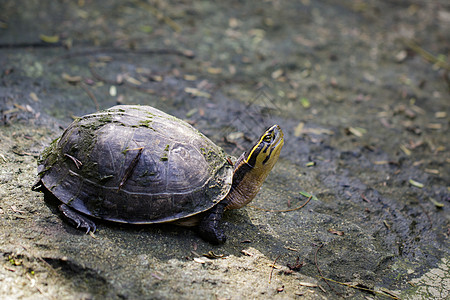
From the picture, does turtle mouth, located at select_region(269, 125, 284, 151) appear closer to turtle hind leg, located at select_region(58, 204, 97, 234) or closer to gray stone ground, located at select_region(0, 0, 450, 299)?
gray stone ground, located at select_region(0, 0, 450, 299)

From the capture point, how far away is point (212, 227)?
13.1 ft

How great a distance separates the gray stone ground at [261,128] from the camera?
12.2 feet

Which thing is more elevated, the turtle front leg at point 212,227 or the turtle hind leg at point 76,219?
the turtle hind leg at point 76,219

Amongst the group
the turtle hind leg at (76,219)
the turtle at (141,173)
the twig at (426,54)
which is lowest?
the twig at (426,54)

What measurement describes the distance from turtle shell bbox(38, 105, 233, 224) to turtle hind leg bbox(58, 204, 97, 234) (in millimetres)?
66

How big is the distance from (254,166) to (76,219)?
1852mm

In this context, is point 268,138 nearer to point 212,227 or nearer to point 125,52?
point 212,227

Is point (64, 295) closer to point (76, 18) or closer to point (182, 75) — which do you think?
point (182, 75)

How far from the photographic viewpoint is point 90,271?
3477mm

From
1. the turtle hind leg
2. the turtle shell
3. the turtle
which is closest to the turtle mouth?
the turtle

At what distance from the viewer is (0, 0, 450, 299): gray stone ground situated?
12.2 ft

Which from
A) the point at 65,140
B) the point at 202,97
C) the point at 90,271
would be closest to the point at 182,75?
the point at 202,97

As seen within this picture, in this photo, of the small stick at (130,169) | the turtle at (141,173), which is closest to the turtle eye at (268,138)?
the turtle at (141,173)

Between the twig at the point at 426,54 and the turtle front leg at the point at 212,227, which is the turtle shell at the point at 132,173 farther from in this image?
the twig at the point at 426,54
